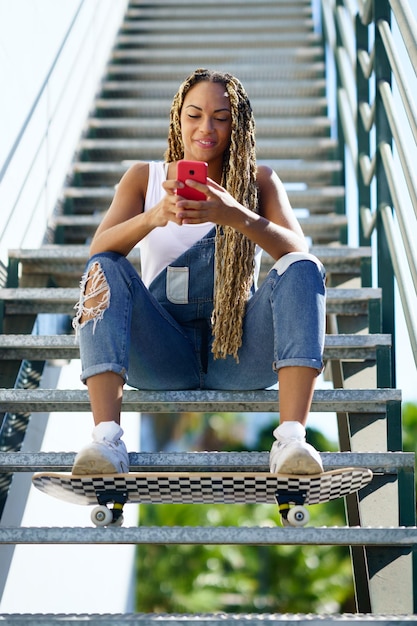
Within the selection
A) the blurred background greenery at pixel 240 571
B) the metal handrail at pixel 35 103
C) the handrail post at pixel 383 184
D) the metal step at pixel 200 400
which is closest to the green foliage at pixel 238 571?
the blurred background greenery at pixel 240 571

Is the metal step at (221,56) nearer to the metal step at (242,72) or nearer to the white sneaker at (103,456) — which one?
the metal step at (242,72)

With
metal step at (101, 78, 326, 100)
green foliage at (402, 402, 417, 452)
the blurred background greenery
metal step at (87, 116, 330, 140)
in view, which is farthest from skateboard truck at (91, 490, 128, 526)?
green foliage at (402, 402, 417, 452)

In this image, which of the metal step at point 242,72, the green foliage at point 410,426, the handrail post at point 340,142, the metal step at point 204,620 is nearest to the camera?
the metal step at point 204,620

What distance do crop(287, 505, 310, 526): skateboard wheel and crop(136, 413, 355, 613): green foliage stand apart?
16946mm

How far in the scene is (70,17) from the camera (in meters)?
4.38

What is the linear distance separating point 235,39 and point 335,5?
4.34 ft

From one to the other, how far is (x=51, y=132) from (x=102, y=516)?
2302 mm

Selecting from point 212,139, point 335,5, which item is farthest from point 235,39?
point 212,139

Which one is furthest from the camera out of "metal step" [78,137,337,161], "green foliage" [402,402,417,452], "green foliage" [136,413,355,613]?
"green foliage" [402,402,417,452]

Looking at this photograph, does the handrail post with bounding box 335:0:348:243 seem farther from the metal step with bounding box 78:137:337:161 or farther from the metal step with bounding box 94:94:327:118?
the metal step with bounding box 94:94:327:118

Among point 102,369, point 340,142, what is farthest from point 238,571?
point 102,369

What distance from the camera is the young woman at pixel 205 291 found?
2.03 metres

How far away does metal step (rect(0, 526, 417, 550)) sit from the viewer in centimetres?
179

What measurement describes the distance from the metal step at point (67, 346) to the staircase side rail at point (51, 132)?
415 mm
